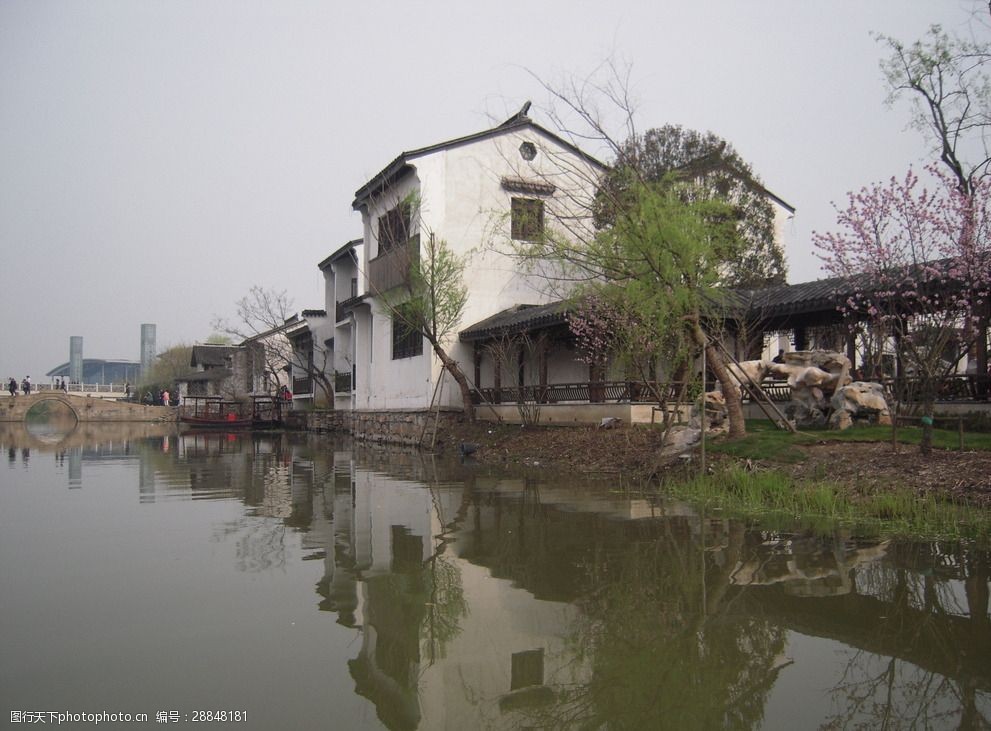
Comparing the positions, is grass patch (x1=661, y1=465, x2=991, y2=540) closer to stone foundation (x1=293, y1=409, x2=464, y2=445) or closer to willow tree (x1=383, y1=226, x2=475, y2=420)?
willow tree (x1=383, y1=226, x2=475, y2=420)

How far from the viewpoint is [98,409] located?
48.2 meters

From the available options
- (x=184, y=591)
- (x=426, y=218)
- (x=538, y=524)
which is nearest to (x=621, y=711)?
(x=184, y=591)

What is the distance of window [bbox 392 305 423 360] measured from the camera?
78.9 feet

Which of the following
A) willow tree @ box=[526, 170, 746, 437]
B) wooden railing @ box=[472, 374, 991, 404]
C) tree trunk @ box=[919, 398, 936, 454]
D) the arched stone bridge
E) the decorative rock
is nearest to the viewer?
tree trunk @ box=[919, 398, 936, 454]

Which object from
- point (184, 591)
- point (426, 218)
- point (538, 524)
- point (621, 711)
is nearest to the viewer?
point (621, 711)

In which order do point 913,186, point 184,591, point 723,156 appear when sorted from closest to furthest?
point 184,591 → point 913,186 → point 723,156

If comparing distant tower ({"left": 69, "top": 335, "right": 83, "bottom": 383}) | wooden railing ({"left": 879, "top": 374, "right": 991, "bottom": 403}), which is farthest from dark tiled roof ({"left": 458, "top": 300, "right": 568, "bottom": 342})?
distant tower ({"left": 69, "top": 335, "right": 83, "bottom": 383})

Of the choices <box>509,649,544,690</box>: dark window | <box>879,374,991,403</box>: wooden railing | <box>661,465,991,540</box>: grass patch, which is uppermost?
<box>879,374,991,403</box>: wooden railing

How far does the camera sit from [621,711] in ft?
11.7

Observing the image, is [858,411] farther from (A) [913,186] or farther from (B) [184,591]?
(B) [184,591]

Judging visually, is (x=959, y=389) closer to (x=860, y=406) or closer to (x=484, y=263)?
(x=860, y=406)

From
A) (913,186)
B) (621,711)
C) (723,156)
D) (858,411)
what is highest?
(723,156)

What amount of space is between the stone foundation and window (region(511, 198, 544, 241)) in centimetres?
577

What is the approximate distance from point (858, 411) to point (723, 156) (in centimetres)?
1339
